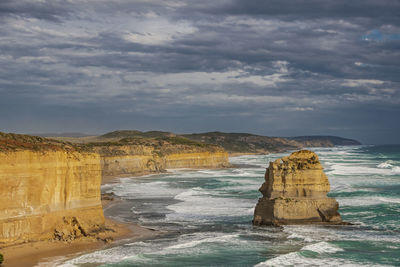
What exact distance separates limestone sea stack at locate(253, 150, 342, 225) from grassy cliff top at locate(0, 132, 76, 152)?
11270 mm

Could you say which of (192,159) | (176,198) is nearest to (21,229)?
(176,198)

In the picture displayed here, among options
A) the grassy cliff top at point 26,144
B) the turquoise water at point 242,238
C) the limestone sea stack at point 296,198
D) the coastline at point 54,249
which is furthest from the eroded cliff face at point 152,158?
the limestone sea stack at point 296,198

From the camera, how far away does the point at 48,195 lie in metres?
26.3

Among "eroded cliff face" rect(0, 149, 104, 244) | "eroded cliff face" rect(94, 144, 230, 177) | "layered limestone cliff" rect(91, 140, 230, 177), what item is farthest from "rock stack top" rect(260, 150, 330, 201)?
"eroded cliff face" rect(94, 144, 230, 177)

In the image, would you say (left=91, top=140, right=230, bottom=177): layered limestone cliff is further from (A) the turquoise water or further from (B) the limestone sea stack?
(B) the limestone sea stack

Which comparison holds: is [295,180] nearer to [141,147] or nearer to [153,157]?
[141,147]

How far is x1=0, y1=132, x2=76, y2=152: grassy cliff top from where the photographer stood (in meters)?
25.2

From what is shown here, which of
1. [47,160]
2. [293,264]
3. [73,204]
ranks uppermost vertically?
[47,160]

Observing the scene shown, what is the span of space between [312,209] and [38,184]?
15.1 meters

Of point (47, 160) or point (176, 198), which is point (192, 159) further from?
point (47, 160)

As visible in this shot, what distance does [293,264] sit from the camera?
75.3 feet

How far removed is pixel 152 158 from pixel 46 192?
63.9 meters

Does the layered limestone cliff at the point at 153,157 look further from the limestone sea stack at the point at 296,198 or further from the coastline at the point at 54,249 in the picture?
the limestone sea stack at the point at 296,198

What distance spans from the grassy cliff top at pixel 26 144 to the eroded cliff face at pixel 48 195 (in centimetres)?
34
